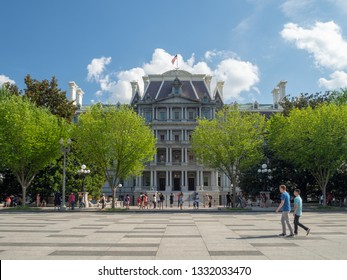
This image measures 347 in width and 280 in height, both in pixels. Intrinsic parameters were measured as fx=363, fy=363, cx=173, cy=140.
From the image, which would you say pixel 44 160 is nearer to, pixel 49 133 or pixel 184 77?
pixel 49 133

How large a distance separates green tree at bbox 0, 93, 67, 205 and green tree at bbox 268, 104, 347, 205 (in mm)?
24981

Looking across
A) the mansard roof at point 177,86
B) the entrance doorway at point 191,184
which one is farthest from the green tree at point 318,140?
the mansard roof at point 177,86

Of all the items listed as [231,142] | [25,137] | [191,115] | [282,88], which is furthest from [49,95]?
[282,88]

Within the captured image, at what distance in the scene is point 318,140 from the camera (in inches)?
1432

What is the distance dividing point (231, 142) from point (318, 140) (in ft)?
28.4

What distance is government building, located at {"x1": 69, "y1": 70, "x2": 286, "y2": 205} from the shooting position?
6950 cm

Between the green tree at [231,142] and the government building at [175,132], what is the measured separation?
2892cm

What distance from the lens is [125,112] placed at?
3975cm

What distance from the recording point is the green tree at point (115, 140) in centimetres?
3800

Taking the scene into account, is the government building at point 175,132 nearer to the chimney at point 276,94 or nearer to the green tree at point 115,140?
the chimney at point 276,94

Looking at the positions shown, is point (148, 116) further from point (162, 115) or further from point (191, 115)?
point (191, 115)

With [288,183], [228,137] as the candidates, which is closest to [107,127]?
[228,137]

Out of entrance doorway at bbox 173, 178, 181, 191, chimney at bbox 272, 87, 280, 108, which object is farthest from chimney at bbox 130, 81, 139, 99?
chimney at bbox 272, 87, 280, 108

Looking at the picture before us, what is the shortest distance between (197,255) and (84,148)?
3113 cm
